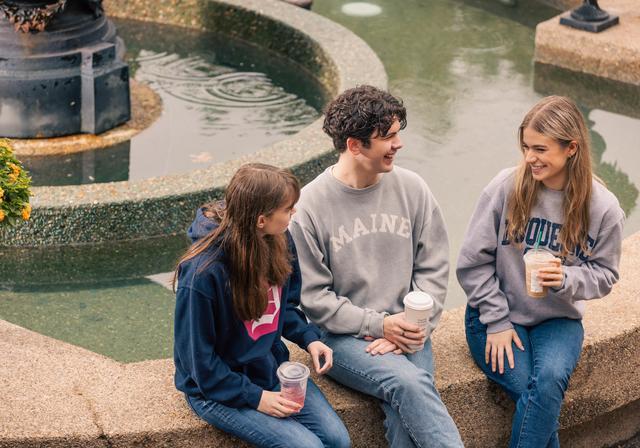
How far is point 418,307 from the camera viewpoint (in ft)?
12.1

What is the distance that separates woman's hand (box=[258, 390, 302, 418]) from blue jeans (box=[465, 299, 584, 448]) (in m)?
0.81

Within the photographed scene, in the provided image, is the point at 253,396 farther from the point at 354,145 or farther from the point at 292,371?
the point at 354,145

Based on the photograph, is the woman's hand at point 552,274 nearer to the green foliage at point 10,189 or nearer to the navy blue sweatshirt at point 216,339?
the navy blue sweatshirt at point 216,339

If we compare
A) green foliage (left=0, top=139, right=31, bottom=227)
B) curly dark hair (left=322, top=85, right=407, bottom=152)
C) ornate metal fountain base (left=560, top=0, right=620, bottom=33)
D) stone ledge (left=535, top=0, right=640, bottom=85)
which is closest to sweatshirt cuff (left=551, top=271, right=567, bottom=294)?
curly dark hair (left=322, top=85, right=407, bottom=152)

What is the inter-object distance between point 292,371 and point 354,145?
88cm

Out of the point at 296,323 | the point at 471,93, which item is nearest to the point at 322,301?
the point at 296,323

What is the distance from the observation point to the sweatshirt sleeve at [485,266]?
13.1 ft

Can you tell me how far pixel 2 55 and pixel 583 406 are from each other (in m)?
4.39

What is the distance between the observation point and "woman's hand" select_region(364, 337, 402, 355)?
3.79m

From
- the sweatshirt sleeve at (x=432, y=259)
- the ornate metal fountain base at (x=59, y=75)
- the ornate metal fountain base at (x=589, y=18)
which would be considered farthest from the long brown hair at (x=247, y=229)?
the ornate metal fountain base at (x=589, y=18)

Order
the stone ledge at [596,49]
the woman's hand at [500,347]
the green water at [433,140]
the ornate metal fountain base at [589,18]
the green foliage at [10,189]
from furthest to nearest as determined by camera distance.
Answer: the ornate metal fountain base at [589,18] < the stone ledge at [596,49] < the green water at [433,140] < the green foliage at [10,189] < the woman's hand at [500,347]

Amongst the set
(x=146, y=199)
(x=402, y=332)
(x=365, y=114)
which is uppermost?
(x=365, y=114)

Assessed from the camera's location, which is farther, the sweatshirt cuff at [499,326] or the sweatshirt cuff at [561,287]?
the sweatshirt cuff at [499,326]

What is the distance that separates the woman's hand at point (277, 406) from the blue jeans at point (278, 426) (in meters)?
0.02
